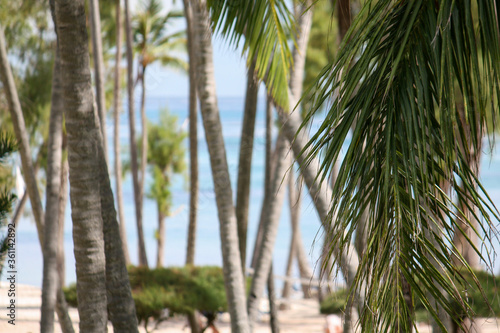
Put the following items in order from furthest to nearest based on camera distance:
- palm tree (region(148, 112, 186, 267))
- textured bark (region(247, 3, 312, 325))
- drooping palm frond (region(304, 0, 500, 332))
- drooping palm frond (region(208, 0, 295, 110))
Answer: palm tree (region(148, 112, 186, 267)) < textured bark (region(247, 3, 312, 325)) < drooping palm frond (region(208, 0, 295, 110)) < drooping palm frond (region(304, 0, 500, 332))

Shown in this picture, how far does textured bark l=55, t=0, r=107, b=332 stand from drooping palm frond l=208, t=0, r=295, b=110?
109 cm

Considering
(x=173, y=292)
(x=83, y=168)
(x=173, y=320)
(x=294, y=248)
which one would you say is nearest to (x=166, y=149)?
(x=294, y=248)

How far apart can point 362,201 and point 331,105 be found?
460mm

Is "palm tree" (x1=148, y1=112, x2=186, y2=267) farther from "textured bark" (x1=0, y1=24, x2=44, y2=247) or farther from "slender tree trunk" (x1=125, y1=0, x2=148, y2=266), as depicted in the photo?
"textured bark" (x1=0, y1=24, x2=44, y2=247)

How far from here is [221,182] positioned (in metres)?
4.62

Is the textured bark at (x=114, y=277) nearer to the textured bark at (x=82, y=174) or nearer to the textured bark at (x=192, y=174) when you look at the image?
the textured bark at (x=82, y=174)

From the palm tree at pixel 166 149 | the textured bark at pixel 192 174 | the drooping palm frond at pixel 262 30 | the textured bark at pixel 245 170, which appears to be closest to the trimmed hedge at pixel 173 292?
the textured bark at pixel 245 170

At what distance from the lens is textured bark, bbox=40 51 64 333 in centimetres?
457

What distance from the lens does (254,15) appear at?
3.87 metres

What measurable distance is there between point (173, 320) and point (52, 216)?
6392 millimetres

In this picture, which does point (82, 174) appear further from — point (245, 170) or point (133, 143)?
point (133, 143)

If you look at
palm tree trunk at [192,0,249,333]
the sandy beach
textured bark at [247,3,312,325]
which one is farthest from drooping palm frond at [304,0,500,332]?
the sandy beach

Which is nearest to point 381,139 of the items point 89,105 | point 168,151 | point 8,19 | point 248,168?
point 89,105

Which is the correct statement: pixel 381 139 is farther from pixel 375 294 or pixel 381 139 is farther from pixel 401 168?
pixel 375 294
